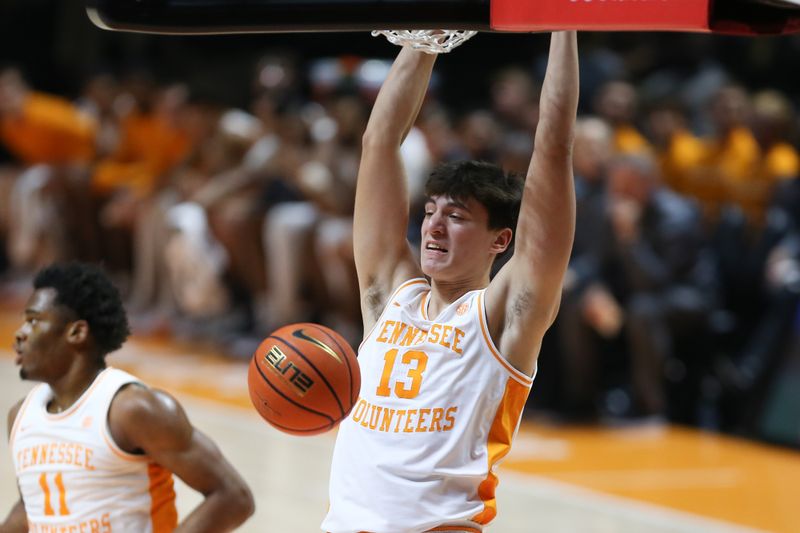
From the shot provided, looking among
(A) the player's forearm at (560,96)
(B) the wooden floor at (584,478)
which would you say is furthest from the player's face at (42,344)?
(B) the wooden floor at (584,478)

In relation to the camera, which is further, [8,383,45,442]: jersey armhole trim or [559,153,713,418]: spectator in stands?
[559,153,713,418]: spectator in stands

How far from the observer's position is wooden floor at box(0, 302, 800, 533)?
634cm

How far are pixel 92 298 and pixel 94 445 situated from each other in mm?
440

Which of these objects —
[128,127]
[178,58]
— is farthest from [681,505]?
[178,58]

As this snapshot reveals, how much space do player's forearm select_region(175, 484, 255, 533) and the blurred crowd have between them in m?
4.69

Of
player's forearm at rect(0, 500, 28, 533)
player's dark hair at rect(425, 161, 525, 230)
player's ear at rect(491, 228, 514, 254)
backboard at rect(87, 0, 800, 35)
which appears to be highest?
backboard at rect(87, 0, 800, 35)

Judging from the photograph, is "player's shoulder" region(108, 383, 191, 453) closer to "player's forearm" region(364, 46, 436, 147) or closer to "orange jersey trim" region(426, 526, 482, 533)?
"orange jersey trim" region(426, 526, 482, 533)

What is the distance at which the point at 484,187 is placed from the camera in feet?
11.1

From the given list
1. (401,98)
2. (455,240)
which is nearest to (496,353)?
(455,240)

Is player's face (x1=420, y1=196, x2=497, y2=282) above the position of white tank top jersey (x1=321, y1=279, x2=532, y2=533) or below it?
above

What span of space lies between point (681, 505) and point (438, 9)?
180 inches

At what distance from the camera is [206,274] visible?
10.6m

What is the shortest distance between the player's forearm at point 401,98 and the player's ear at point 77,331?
984mm

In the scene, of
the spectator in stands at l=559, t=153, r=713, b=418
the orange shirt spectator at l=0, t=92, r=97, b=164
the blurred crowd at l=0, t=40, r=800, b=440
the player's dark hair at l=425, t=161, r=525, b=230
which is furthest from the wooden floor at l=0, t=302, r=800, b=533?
the orange shirt spectator at l=0, t=92, r=97, b=164
